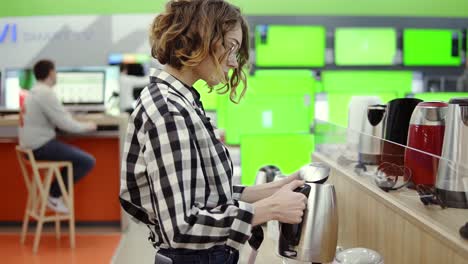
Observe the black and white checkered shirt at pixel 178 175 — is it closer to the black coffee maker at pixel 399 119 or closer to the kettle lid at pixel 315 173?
the kettle lid at pixel 315 173

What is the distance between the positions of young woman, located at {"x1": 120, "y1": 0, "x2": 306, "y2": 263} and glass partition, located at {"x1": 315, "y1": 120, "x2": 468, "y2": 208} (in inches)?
14.2

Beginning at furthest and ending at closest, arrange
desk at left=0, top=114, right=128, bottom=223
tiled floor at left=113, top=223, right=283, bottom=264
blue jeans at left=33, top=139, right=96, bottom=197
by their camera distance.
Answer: desk at left=0, top=114, right=128, bottom=223, blue jeans at left=33, top=139, right=96, bottom=197, tiled floor at left=113, top=223, right=283, bottom=264

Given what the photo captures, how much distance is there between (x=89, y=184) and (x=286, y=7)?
129 inches

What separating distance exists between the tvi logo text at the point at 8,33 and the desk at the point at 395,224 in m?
5.60

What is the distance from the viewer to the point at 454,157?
146cm

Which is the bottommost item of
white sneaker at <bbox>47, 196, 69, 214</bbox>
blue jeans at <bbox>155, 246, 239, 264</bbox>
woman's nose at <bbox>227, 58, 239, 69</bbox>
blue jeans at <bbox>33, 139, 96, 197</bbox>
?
white sneaker at <bbox>47, 196, 69, 214</bbox>

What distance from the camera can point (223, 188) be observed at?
125 cm

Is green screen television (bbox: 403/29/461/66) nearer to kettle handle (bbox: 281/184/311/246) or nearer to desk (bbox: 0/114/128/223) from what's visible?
desk (bbox: 0/114/128/223)

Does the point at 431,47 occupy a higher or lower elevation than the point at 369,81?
higher

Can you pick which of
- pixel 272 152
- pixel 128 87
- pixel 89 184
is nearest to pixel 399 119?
pixel 272 152

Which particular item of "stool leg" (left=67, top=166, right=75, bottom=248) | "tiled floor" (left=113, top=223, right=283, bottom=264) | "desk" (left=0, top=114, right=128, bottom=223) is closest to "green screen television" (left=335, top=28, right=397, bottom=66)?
"desk" (left=0, top=114, right=128, bottom=223)

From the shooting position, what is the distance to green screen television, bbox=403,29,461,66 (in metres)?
6.09

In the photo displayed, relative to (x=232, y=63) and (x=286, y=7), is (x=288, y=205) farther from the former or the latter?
(x=286, y=7)

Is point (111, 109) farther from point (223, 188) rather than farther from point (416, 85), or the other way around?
point (223, 188)
